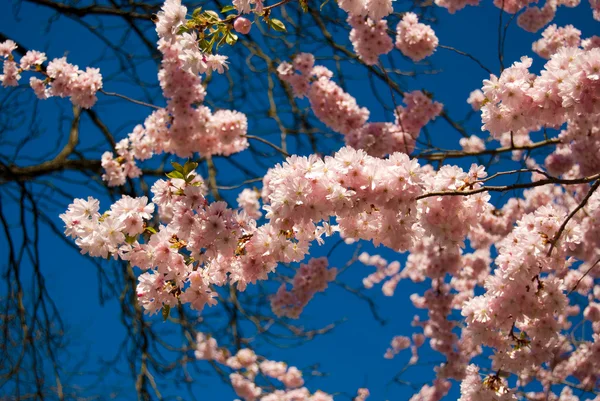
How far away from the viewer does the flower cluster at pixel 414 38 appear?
479cm

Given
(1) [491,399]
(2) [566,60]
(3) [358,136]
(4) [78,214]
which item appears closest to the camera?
(4) [78,214]

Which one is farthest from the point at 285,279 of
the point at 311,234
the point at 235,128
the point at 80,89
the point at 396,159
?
the point at 396,159

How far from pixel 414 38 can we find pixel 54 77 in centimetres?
327

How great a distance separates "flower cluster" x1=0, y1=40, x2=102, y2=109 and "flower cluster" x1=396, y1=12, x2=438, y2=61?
9.41ft

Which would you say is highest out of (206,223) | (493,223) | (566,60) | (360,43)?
(360,43)

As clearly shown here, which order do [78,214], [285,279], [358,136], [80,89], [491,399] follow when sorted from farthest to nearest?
[285,279], [358,136], [80,89], [491,399], [78,214]

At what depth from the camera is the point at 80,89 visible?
414 cm

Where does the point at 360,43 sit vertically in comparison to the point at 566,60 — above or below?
above

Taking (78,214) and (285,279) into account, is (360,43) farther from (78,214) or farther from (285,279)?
(78,214)

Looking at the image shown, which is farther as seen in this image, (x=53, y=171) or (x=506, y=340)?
(x=53, y=171)

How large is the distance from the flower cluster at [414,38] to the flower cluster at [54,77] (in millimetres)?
2869

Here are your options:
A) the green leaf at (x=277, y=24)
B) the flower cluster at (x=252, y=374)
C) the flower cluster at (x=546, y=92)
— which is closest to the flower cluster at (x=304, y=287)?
the flower cluster at (x=252, y=374)

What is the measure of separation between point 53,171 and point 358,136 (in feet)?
10.0

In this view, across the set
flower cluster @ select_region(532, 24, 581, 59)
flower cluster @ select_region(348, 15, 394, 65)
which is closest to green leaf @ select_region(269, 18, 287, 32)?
flower cluster @ select_region(348, 15, 394, 65)
